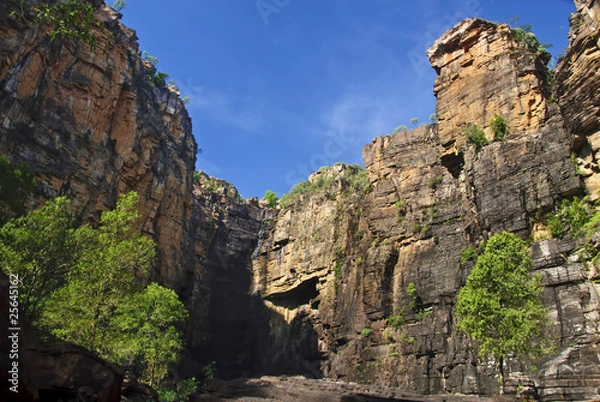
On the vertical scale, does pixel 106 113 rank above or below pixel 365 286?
above

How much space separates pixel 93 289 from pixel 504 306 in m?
20.5

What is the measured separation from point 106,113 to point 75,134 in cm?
502

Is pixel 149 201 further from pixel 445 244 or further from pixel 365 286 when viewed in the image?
pixel 445 244

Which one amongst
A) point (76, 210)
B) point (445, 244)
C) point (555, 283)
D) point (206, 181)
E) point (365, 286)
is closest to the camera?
point (555, 283)

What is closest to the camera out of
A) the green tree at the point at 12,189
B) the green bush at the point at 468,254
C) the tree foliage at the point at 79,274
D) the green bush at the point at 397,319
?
the tree foliage at the point at 79,274

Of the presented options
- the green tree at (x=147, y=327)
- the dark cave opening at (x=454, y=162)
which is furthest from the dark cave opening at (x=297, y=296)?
the green tree at (x=147, y=327)

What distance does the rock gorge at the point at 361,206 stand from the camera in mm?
29234

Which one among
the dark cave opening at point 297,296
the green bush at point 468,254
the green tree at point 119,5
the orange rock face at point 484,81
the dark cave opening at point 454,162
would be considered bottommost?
the green bush at point 468,254

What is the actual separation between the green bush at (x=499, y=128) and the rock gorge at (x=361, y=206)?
45 centimetres

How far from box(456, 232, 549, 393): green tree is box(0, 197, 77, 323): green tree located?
1987 centimetres

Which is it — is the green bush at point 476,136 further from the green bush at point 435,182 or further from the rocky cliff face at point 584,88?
the green bush at point 435,182

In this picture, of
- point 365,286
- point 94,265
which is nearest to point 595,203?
point 365,286

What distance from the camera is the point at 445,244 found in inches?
1801

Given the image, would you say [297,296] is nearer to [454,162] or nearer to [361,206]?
[361,206]
